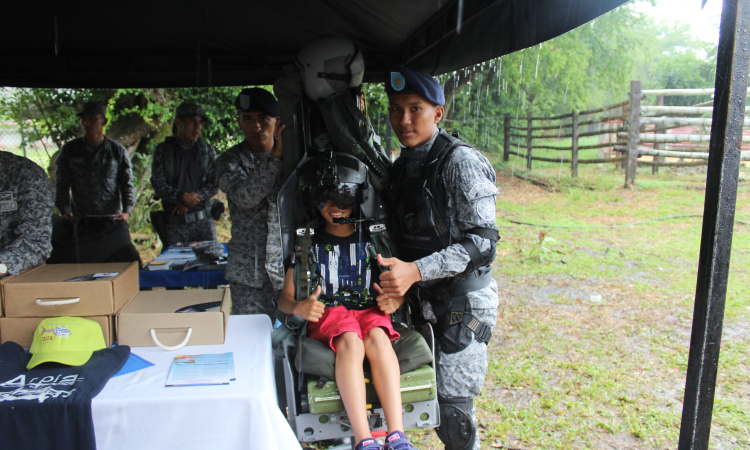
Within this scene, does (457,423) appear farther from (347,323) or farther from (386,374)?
(347,323)

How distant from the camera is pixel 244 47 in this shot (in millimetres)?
4121

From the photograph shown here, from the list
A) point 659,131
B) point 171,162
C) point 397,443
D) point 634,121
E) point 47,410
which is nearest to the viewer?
point 47,410

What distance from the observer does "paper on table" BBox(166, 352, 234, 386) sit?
1.70 metres

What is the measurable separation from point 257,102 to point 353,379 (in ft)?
5.58

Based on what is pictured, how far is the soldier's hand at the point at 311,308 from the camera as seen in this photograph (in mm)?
2066

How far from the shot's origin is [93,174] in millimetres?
5098

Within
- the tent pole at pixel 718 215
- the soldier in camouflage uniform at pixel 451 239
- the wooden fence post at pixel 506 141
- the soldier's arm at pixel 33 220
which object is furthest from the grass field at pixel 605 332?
the wooden fence post at pixel 506 141

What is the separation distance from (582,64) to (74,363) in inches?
510

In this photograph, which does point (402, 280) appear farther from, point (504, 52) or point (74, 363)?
point (504, 52)

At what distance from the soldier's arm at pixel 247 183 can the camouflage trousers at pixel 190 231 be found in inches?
75.7

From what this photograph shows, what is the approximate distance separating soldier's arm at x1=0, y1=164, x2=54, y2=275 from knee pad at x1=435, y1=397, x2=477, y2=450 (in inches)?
78.5

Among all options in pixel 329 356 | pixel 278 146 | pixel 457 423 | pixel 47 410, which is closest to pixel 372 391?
pixel 329 356

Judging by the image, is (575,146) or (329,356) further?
(575,146)

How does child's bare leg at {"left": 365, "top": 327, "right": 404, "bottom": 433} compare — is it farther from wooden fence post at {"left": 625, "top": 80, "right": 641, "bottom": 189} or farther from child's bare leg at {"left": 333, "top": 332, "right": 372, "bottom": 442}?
wooden fence post at {"left": 625, "top": 80, "right": 641, "bottom": 189}
